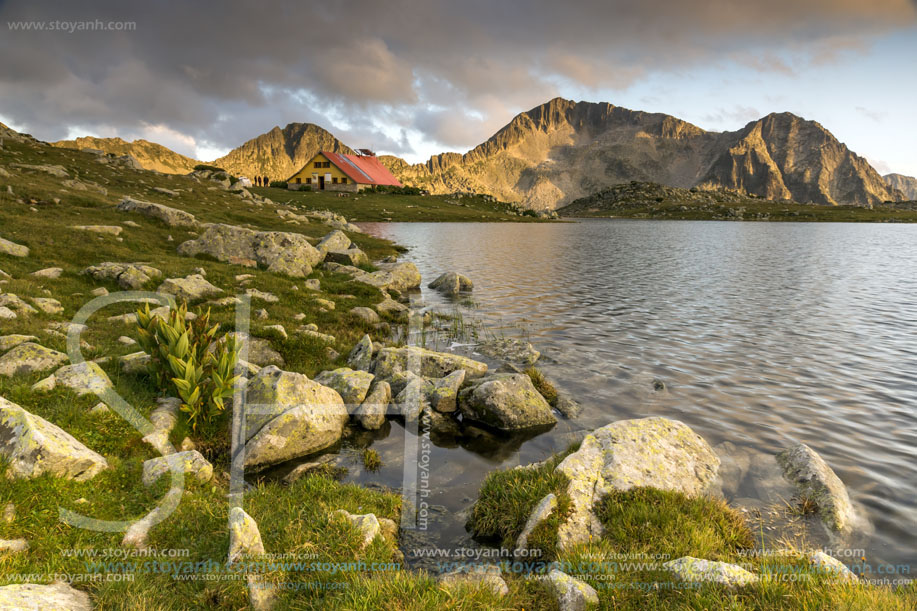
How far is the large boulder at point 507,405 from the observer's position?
11.6 m

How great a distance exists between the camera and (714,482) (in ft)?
28.9

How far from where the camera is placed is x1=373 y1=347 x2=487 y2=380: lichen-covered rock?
13.8 meters

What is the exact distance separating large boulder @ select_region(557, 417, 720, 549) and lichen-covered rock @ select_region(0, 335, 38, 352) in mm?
12616

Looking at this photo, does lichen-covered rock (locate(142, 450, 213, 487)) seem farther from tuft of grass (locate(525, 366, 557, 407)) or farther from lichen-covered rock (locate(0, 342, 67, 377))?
tuft of grass (locate(525, 366, 557, 407))

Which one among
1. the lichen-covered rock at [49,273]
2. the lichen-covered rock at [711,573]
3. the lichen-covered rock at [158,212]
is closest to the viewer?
the lichen-covered rock at [711,573]

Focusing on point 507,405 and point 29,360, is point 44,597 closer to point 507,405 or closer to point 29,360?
point 29,360

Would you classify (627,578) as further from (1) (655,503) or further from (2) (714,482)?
(2) (714,482)

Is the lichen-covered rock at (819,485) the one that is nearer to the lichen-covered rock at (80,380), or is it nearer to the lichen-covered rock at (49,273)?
the lichen-covered rock at (80,380)

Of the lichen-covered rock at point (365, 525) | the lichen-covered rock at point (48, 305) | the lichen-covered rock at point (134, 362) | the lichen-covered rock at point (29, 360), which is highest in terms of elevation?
the lichen-covered rock at point (48, 305)

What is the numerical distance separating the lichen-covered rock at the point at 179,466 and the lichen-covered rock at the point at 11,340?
18.1 feet

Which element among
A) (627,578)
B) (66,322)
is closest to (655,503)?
(627,578)

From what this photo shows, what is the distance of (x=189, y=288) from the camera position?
696 inches

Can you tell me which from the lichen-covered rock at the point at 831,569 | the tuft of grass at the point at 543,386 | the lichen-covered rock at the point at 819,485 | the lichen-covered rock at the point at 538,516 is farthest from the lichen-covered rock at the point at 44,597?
the lichen-covered rock at the point at 819,485

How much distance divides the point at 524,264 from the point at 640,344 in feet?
85.8
